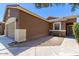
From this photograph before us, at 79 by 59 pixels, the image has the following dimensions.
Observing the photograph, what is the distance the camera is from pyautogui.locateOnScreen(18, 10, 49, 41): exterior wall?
5.59 meters

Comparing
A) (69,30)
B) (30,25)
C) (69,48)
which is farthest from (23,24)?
(69,48)

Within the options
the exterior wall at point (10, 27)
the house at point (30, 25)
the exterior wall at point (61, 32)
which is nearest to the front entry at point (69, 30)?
the house at point (30, 25)

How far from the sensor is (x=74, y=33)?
568cm

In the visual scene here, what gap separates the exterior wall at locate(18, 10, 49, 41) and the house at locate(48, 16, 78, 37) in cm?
16

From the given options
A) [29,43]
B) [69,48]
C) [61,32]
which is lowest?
[69,48]

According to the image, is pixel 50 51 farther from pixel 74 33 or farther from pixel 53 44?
pixel 74 33

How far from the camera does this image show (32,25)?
570 centimetres

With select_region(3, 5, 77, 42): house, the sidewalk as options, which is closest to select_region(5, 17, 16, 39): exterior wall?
Result: select_region(3, 5, 77, 42): house

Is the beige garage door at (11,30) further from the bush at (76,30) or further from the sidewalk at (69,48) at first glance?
the bush at (76,30)

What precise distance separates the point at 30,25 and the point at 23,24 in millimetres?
201

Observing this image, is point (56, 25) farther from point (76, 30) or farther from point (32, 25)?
point (32, 25)

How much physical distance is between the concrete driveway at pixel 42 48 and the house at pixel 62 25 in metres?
0.16

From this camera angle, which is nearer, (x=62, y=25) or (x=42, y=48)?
(x=42, y=48)

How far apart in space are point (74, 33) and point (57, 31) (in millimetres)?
463
